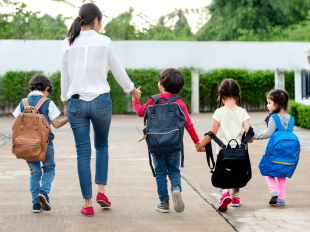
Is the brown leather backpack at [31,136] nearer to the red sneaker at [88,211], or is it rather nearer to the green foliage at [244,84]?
the red sneaker at [88,211]

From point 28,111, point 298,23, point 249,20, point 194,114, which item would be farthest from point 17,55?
point 298,23

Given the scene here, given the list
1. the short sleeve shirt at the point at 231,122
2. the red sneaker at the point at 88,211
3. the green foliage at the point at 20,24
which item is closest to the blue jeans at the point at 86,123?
the red sneaker at the point at 88,211

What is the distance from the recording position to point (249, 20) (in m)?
31.6

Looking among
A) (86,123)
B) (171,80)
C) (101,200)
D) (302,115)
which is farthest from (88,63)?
(302,115)

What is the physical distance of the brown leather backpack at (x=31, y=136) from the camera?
385cm

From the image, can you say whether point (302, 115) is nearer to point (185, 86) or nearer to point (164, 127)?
point (185, 86)

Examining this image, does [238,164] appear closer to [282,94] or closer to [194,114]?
[282,94]

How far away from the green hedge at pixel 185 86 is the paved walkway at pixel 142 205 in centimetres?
1153

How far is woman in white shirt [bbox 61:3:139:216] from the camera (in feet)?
12.2

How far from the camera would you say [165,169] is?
3.97 m

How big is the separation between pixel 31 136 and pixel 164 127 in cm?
123

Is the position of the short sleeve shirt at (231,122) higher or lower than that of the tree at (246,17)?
lower

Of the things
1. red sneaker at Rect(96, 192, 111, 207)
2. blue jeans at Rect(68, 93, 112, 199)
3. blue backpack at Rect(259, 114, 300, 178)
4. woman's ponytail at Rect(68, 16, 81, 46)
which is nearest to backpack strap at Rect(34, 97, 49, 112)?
blue jeans at Rect(68, 93, 112, 199)

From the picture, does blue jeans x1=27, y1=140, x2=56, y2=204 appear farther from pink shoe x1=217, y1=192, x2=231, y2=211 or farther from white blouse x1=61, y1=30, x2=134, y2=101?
pink shoe x1=217, y1=192, x2=231, y2=211
